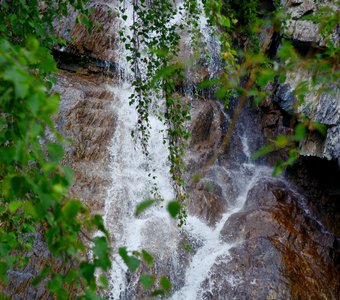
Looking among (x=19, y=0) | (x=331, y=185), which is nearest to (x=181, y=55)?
(x=331, y=185)

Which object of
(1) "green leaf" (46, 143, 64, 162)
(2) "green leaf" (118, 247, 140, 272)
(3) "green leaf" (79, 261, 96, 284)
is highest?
(1) "green leaf" (46, 143, 64, 162)

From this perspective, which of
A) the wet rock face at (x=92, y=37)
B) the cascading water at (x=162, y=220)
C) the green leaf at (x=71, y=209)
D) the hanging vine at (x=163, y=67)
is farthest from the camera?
the wet rock face at (x=92, y=37)

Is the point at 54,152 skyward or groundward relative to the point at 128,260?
skyward

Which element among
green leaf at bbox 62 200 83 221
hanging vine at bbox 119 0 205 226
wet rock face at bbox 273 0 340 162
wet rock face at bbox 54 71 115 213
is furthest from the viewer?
wet rock face at bbox 54 71 115 213

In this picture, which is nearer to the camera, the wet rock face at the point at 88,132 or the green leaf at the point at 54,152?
the green leaf at the point at 54,152

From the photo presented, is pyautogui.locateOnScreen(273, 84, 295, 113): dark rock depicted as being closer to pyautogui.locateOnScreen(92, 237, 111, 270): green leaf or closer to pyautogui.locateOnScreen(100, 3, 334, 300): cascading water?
pyautogui.locateOnScreen(100, 3, 334, 300): cascading water

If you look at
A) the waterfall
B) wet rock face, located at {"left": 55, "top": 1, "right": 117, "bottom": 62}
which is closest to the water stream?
the waterfall

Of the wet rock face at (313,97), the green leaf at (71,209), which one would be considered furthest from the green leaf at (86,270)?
the wet rock face at (313,97)

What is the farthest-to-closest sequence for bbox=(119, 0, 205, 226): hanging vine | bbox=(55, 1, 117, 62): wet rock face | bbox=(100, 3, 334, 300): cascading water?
bbox=(55, 1, 117, 62): wet rock face, bbox=(100, 3, 334, 300): cascading water, bbox=(119, 0, 205, 226): hanging vine

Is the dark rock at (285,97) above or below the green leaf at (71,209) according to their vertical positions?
below

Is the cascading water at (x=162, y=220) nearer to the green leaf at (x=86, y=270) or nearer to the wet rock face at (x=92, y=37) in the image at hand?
the wet rock face at (x=92, y=37)

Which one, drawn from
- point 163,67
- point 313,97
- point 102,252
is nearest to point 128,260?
point 102,252

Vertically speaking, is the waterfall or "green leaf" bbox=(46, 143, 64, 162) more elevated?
"green leaf" bbox=(46, 143, 64, 162)

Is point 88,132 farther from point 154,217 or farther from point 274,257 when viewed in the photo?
point 274,257
